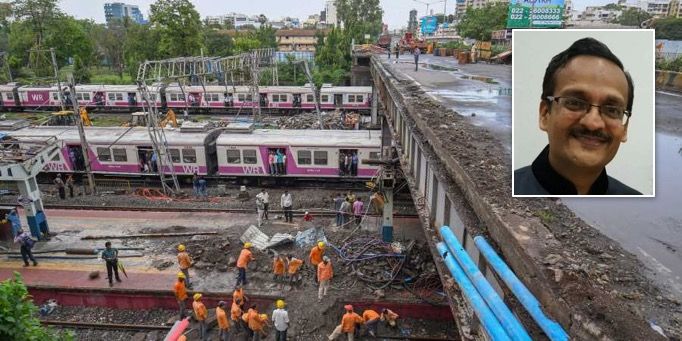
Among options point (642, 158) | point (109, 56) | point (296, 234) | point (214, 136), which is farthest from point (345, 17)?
point (642, 158)

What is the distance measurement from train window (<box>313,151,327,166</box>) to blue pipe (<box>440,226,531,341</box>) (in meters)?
13.7

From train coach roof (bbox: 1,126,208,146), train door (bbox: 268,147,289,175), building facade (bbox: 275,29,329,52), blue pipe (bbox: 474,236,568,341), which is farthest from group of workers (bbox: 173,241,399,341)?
building facade (bbox: 275,29,329,52)

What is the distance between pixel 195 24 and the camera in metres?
46.0

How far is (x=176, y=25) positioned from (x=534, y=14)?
3516cm

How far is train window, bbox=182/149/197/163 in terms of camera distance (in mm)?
19567

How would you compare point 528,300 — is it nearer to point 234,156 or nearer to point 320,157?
point 320,157

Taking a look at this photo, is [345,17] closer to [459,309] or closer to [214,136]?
[214,136]

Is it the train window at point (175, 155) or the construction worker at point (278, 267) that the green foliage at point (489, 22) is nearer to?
the train window at point (175, 155)

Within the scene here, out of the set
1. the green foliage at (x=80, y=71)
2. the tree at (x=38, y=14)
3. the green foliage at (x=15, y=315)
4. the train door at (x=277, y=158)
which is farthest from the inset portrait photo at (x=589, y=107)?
the tree at (x=38, y=14)

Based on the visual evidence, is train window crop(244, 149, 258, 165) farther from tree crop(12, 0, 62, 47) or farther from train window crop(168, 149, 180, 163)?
tree crop(12, 0, 62, 47)

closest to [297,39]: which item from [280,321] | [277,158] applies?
[277,158]

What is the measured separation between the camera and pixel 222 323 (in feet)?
31.3

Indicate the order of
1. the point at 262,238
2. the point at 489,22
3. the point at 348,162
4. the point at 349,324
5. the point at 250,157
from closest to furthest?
the point at 349,324, the point at 262,238, the point at 348,162, the point at 250,157, the point at 489,22

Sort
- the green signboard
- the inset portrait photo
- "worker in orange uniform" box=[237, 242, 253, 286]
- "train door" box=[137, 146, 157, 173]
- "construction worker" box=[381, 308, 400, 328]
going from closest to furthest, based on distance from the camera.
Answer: the inset portrait photo → "construction worker" box=[381, 308, 400, 328] → "worker in orange uniform" box=[237, 242, 253, 286] → "train door" box=[137, 146, 157, 173] → the green signboard
